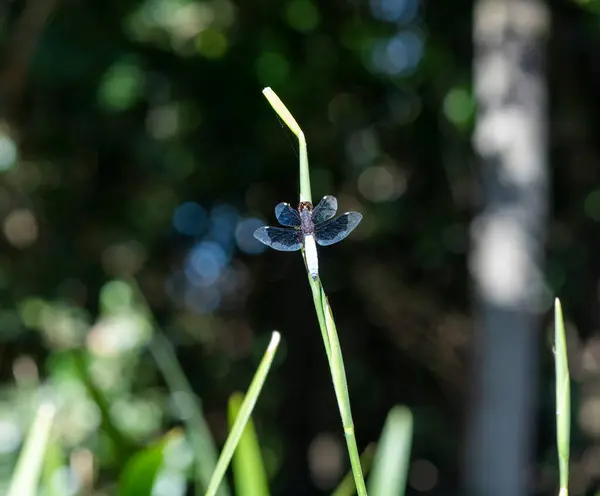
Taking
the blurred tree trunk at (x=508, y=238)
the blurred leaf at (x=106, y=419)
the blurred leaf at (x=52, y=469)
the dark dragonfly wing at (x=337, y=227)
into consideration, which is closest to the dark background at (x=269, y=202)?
the blurred tree trunk at (x=508, y=238)

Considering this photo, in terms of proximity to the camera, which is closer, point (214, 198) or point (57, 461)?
point (57, 461)

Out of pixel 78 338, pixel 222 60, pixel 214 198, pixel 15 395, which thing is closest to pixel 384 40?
pixel 222 60

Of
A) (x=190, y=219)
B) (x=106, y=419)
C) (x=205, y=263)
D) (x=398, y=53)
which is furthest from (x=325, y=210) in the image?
(x=205, y=263)

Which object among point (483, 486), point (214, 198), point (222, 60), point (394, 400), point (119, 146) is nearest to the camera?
point (483, 486)

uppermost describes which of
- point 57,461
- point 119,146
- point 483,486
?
point 57,461

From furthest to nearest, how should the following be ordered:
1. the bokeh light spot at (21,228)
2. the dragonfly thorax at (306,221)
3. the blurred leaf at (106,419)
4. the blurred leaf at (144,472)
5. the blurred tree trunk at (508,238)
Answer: the bokeh light spot at (21,228) → the blurred tree trunk at (508,238) → the blurred leaf at (106,419) → the blurred leaf at (144,472) → the dragonfly thorax at (306,221)

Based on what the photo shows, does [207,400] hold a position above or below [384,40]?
below

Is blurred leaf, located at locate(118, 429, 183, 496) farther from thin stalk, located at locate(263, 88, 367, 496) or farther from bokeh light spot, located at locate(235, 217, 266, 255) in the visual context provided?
bokeh light spot, located at locate(235, 217, 266, 255)

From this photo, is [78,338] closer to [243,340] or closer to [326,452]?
[243,340]

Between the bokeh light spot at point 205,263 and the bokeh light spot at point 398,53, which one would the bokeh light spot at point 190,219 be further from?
the bokeh light spot at point 398,53
